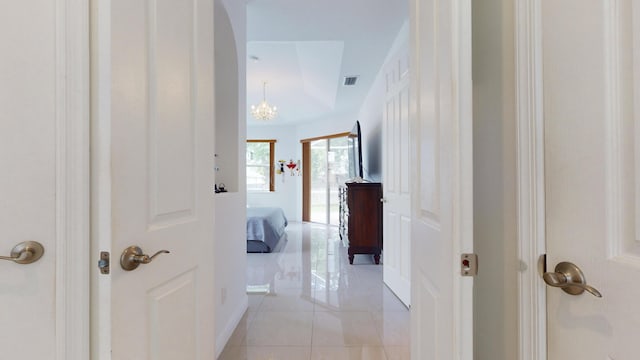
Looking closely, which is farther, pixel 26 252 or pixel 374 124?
pixel 374 124

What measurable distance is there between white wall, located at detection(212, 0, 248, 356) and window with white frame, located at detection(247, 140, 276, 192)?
227 inches

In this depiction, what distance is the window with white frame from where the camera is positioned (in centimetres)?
815

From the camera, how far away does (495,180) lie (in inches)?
39.1

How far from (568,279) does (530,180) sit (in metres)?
0.27

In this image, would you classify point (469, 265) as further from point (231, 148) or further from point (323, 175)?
point (323, 175)

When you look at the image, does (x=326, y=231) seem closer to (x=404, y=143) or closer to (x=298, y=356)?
(x=404, y=143)

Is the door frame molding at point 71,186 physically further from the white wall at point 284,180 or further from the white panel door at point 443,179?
the white wall at point 284,180

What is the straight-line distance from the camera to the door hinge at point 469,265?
78 cm

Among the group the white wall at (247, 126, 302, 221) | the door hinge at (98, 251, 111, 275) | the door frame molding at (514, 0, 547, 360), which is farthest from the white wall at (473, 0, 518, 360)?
the white wall at (247, 126, 302, 221)

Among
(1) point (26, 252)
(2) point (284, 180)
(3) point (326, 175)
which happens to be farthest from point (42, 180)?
(2) point (284, 180)

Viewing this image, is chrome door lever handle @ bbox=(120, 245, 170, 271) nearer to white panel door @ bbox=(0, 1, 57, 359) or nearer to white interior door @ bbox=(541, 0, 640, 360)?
white panel door @ bbox=(0, 1, 57, 359)

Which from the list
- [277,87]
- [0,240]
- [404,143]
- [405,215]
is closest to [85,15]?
[0,240]

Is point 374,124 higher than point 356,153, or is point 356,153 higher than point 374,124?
point 374,124

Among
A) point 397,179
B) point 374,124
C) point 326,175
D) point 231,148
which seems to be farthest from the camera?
point 326,175
